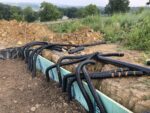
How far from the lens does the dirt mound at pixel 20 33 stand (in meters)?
8.94

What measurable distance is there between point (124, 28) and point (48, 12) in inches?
289

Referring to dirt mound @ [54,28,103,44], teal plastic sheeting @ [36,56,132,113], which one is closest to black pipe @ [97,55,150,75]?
teal plastic sheeting @ [36,56,132,113]

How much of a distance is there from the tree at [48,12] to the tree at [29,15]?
1762 millimetres

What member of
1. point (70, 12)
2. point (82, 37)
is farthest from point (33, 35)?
point (70, 12)

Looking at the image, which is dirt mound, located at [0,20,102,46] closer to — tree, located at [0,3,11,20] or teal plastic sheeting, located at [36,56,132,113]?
teal plastic sheeting, located at [36,56,132,113]

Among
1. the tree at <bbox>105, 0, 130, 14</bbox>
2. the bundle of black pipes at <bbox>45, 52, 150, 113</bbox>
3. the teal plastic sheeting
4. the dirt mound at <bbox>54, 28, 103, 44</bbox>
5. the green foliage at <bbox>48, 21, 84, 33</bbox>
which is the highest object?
the tree at <bbox>105, 0, 130, 14</bbox>

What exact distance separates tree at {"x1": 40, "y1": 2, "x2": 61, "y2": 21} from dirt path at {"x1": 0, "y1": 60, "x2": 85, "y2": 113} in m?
8.53

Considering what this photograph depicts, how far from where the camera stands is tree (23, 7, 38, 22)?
1730cm

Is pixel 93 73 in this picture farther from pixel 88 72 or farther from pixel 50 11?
pixel 50 11

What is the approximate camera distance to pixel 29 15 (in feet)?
58.4

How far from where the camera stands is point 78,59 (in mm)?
5270

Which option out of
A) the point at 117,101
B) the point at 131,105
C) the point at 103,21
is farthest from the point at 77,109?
the point at 103,21

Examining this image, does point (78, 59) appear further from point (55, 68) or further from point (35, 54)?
point (35, 54)

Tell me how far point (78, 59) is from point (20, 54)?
8.46ft
